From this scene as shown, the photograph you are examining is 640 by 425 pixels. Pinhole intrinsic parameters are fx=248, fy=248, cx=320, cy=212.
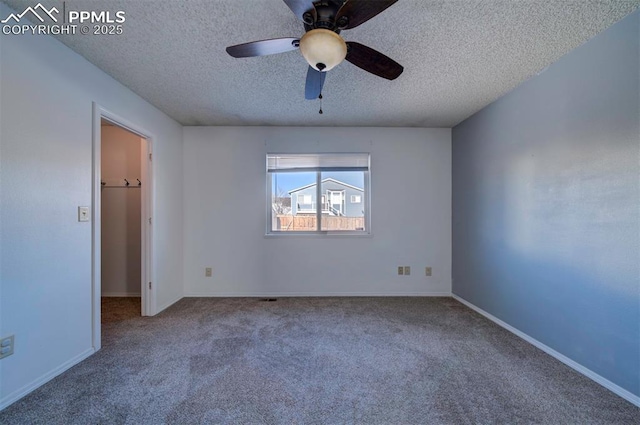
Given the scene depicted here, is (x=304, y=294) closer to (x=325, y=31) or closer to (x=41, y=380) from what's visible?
(x=41, y=380)

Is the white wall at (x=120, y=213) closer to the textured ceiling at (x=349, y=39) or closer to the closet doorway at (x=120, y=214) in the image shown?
the closet doorway at (x=120, y=214)

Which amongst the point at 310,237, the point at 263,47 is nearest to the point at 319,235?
the point at 310,237

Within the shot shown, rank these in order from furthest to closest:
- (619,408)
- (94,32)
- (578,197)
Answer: (578,197), (94,32), (619,408)

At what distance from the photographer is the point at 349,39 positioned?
180 cm

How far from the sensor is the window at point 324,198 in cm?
364

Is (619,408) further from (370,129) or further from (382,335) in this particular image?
(370,129)

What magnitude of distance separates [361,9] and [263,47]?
59 cm

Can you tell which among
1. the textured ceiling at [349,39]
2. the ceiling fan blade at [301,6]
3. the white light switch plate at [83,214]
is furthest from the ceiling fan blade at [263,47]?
the white light switch plate at [83,214]

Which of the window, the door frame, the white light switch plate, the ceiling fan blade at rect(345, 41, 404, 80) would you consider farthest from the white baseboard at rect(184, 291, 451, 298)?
the ceiling fan blade at rect(345, 41, 404, 80)

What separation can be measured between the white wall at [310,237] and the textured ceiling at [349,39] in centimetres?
62

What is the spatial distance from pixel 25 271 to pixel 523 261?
392 cm

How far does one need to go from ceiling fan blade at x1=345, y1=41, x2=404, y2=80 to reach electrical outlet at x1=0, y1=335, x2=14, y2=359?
2.71 meters

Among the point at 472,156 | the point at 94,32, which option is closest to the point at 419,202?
the point at 472,156

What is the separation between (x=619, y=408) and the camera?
4.90 ft
